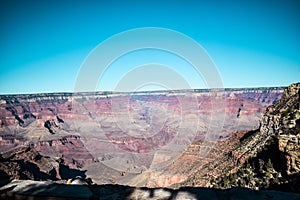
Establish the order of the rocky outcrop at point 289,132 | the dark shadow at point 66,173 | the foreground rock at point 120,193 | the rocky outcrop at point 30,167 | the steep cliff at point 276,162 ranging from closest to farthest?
the foreground rock at point 120,193 → the steep cliff at point 276,162 → the rocky outcrop at point 289,132 → the rocky outcrop at point 30,167 → the dark shadow at point 66,173

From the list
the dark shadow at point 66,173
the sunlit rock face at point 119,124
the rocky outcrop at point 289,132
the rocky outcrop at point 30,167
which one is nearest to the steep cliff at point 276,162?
the rocky outcrop at point 289,132

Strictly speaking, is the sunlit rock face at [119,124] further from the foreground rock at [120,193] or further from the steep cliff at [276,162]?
the foreground rock at [120,193]

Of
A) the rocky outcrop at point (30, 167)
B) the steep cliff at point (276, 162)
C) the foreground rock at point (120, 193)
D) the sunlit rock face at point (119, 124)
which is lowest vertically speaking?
the foreground rock at point (120, 193)

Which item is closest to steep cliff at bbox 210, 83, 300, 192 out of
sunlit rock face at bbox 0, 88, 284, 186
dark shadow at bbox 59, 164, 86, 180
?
sunlit rock face at bbox 0, 88, 284, 186

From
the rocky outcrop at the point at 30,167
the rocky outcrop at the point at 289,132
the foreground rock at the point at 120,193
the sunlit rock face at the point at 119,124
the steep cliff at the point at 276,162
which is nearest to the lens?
the foreground rock at the point at 120,193

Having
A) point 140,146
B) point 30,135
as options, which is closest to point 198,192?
point 140,146

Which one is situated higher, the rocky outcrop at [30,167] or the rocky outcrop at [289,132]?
the rocky outcrop at [30,167]
